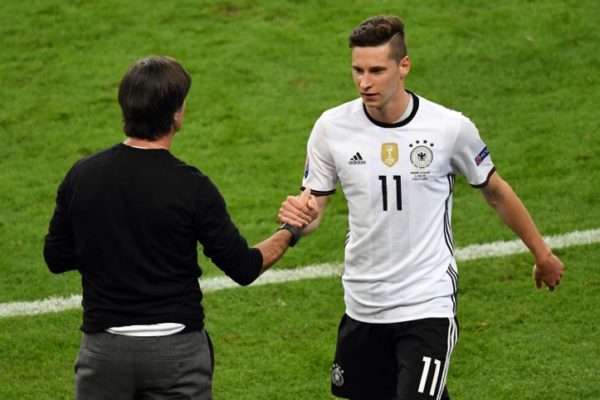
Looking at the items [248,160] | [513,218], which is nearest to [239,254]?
[513,218]

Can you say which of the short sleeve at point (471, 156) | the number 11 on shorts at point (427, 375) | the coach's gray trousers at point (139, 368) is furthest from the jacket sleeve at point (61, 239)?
the short sleeve at point (471, 156)

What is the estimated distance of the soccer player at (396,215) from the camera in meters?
6.43

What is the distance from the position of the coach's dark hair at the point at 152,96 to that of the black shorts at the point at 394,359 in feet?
5.46

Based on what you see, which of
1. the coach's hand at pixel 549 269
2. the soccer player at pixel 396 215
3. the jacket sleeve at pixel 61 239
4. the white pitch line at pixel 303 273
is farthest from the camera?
the white pitch line at pixel 303 273

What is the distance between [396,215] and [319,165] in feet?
1.77

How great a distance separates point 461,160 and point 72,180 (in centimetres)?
203

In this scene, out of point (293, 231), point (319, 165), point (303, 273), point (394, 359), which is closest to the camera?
point (293, 231)

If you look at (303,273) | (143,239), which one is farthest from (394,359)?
(303,273)

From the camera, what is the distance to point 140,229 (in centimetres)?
550

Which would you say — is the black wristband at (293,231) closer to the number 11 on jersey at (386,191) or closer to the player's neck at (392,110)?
the number 11 on jersey at (386,191)

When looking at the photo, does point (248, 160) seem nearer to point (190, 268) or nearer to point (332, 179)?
point (332, 179)

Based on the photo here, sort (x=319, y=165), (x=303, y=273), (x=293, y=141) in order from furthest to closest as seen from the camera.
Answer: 1. (x=293, y=141)
2. (x=303, y=273)
3. (x=319, y=165)

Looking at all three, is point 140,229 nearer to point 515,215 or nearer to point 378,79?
point 378,79

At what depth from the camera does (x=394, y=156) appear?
6.49 m
